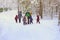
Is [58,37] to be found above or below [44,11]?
below

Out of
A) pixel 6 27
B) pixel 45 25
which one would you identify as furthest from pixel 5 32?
pixel 45 25

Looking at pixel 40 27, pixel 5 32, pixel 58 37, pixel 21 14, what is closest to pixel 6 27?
pixel 5 32

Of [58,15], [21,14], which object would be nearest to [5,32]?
[21,14]

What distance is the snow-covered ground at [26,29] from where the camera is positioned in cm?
208

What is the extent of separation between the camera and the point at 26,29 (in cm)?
212

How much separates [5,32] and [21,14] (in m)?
0.23

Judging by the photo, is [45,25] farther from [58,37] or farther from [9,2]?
[9,2]

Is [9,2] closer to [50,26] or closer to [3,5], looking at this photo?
[3,5]

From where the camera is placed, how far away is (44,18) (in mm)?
2113

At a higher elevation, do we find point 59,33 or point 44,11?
point 44,11

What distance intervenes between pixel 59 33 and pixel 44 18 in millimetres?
201

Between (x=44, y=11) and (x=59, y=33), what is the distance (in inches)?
10.1

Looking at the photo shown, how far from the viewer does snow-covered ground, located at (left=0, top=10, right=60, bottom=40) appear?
6.81ft

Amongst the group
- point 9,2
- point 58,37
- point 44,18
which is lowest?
point 58,37
